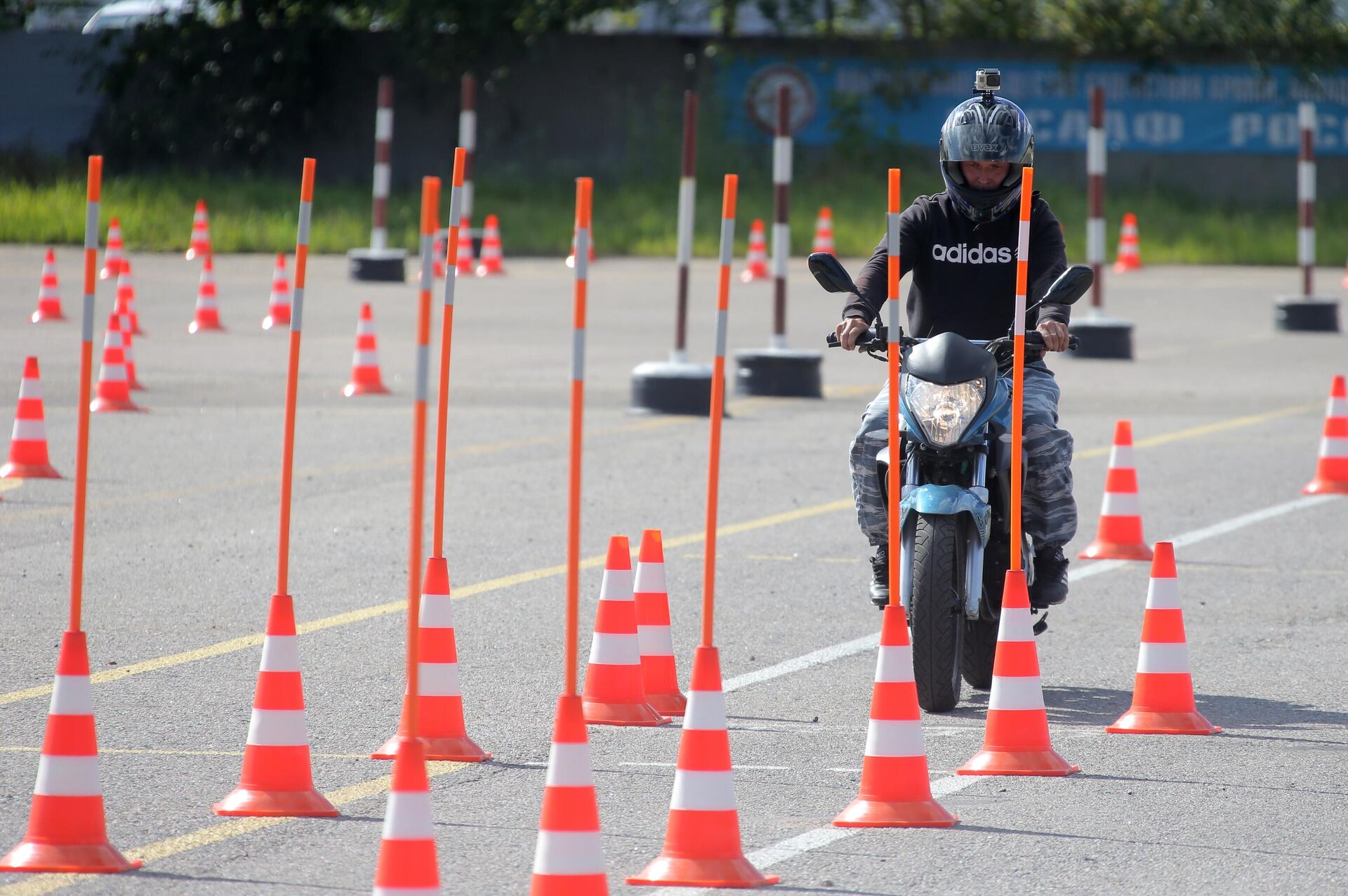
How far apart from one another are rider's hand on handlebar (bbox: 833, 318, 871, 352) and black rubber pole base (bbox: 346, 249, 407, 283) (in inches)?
758

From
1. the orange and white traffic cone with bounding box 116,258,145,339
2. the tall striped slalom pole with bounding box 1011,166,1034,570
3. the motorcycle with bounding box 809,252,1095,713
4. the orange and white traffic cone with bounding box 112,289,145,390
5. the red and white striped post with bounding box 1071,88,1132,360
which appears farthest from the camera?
the orange and white traffic cone with bounding box 116,258,145,339

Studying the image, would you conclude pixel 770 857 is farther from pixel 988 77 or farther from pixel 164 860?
pixel 988 77

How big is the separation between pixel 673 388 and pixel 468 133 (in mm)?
10203

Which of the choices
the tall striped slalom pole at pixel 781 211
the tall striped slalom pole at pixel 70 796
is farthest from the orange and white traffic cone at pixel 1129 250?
the tall striped slalom pole at pixel 70 796

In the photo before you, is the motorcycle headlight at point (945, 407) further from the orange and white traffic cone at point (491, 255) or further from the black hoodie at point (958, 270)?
the orange and white traffic cone at point (491, 255)

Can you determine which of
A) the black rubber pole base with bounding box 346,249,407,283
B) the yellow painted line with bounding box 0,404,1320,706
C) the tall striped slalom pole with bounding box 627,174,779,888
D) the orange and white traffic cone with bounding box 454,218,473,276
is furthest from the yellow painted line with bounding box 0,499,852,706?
the orange and white traffic cone with bounding box 454,218,473,276

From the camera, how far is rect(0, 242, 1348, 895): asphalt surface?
225 inches

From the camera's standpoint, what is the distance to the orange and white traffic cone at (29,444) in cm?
1259

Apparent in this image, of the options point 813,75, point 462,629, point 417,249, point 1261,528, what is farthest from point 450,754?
point 813,75

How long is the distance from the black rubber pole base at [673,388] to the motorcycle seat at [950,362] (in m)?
8.52

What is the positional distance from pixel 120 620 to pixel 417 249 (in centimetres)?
2302

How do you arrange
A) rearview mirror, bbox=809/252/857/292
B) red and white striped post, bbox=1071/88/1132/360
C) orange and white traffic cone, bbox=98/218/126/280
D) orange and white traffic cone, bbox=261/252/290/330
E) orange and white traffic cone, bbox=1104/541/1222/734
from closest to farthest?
orange and white traffic cone, bbox=1104/541/1222/734 < rearview mirror, bbox=809/252/857/292 < red and white striped post, bbox=1071/88/1132/360 < orange and white traffic cone, bbox=261/252/290/330 < orange and white traffic cone, bbox=98/218/126/280

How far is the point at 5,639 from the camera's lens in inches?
328

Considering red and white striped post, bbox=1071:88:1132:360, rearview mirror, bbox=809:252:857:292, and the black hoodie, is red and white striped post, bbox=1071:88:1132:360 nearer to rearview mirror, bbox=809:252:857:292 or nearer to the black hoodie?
the black hoodie
